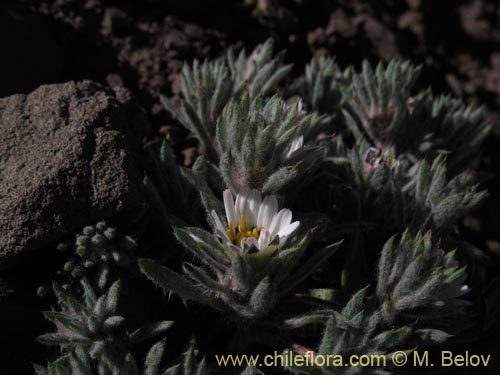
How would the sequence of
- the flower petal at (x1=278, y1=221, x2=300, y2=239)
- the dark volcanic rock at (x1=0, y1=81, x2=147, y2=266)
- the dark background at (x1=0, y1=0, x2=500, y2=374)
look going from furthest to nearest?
the dark background at (x1=0, y1=0, x2=500, y2=374) < the dark volcanic rock at (x1=0, y1=81, x2=147, y2=266) < the flower petal at (x1=278, y1=221, x2=300, y2=239)

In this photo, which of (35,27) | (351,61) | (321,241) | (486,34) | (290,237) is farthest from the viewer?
(486,34)

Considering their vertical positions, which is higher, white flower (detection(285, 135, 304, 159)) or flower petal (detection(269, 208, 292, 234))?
white flower (detection(285, 135, 304, 159))

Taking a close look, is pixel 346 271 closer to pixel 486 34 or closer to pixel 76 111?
pixel 76 111

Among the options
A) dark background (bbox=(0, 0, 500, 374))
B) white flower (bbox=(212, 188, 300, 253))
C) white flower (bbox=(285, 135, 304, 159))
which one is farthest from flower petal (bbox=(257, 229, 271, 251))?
dark background (bbox=(0, 0, 500, 374))

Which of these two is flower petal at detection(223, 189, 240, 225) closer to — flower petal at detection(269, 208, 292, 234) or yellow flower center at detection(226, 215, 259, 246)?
yellow flower center at detection(226, 215, 259, 246)

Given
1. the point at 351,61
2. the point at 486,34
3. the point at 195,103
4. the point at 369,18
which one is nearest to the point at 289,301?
the point at 195,103

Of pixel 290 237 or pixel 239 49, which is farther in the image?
pixel 239 49

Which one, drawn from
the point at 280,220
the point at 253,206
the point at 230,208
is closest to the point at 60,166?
the point at 230,208

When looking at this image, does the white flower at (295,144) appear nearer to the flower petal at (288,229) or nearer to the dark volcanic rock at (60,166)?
the flower petal at (288,229)

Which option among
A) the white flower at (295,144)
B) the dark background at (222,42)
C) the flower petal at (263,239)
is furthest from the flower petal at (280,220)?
the dark background at (222,42)
